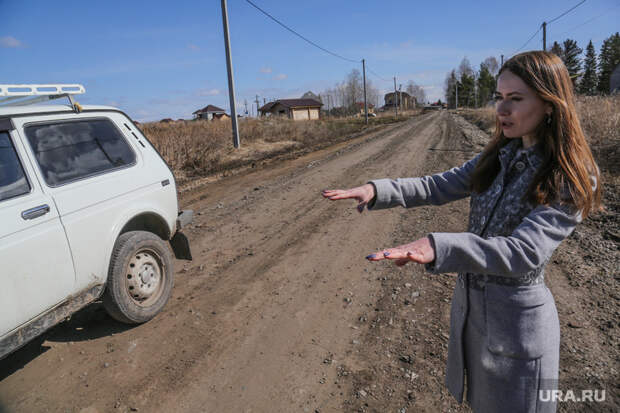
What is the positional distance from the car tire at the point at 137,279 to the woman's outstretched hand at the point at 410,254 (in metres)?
3.25

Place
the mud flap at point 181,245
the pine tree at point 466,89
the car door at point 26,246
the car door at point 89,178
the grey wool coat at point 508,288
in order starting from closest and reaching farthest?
the grey wool coat at point 508,288
the car door at point 26,246
the car door at point 89,178
the mud flap at point 181,245
the pine tree at point 466,89

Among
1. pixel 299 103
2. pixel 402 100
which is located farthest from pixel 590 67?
pixel 402 100

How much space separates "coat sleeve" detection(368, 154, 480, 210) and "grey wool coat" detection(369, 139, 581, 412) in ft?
0.57

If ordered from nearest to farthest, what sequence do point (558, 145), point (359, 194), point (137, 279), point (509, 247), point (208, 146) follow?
point (509, 247) < point (558, 145) < point (359, 194) < point (137, 279) < point (208, 146)

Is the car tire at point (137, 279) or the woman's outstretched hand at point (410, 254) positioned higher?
the woman's outstretched hand at point (410, 254)

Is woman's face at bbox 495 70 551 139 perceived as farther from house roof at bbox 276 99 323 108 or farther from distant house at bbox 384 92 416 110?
distant house at bbox 384 92 416 110

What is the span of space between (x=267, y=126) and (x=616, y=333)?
76.9ft

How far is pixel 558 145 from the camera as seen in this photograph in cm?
138

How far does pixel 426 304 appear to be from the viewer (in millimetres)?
3922

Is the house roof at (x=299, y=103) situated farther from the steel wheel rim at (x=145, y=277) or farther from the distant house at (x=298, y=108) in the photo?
the steel wheel rim at (x=145, y=277)

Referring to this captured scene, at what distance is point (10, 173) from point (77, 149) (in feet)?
2.35

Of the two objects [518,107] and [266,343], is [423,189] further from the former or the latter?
[266,343]

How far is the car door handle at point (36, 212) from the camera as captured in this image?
2.89 m

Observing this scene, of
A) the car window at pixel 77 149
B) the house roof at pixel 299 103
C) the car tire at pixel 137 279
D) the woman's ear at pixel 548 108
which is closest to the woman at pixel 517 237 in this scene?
the woman's ear at pixel 548 108
